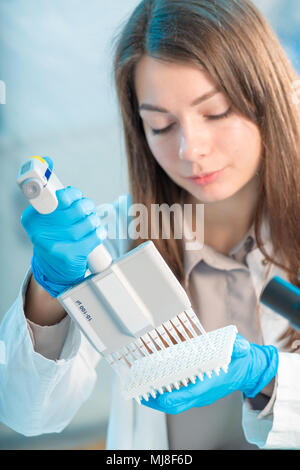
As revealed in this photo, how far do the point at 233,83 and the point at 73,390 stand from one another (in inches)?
26.4

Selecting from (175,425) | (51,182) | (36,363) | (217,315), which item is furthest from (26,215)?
(175,425)

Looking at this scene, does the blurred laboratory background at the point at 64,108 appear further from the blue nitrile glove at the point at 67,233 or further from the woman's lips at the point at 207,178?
the blue nitrile glove at the point at 67,233

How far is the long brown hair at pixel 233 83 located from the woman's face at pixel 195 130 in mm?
20

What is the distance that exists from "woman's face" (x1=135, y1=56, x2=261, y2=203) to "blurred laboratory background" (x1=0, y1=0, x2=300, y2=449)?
217 millimetres

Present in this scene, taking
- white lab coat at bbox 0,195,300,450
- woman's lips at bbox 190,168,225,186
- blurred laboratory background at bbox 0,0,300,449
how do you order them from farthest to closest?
1. blurred laboratory background at bbox 0,0,300,449
2. woman's lips at bbox 190,168,225,186
3. white lab coat at bbox 0,195,300,450

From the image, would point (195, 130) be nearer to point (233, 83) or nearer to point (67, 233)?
point (233, 83)

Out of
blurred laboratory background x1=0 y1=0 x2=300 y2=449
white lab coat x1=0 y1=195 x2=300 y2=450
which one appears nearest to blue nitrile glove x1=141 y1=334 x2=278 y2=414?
white lab coat x1=0 y1=195 x2=300 y2=450

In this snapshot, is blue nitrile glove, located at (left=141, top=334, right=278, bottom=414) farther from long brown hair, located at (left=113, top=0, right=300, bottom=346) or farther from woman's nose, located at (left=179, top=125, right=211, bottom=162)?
woman's nose, located at (left=179, top=125, right=211, bottom=162)

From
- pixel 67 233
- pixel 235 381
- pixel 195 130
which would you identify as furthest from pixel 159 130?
pixel 235 381

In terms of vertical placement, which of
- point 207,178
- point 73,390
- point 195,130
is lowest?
point 73,390

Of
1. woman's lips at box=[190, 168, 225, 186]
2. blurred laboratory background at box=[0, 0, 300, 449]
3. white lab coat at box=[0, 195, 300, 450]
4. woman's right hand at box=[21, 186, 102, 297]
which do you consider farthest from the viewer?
blurred laboratory background at box=[0, 0, 300, 449]

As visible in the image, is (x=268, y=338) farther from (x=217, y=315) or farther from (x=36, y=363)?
(x=36, y=363)

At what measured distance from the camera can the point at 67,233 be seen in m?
0.66

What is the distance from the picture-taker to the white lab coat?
0.80 metres
